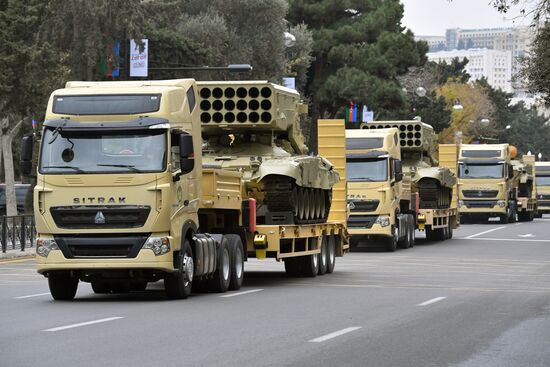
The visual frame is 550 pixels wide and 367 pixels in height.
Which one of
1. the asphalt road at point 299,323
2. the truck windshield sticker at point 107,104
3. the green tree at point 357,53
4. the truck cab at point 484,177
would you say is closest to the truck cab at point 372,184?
the asphalt road at point 299,323

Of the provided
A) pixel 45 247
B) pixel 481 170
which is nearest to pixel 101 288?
pixel 45 247

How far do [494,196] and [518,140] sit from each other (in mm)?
115980

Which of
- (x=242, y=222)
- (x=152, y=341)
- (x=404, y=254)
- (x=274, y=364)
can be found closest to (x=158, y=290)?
(x=242, y=222)

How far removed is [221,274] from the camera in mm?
23031

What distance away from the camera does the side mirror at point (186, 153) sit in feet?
67.8

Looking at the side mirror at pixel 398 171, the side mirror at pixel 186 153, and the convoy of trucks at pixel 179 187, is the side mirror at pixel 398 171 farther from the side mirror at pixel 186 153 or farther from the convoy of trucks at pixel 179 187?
the side mirror at pixel 186 153

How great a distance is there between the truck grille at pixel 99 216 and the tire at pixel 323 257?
875 centimetres

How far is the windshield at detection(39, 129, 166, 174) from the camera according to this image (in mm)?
20812

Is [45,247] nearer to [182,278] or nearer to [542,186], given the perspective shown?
[182,278]

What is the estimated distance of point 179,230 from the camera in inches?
834

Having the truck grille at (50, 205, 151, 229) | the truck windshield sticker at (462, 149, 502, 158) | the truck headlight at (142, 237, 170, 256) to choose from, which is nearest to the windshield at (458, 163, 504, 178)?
the truck windshield sticker at (462, 149, 502, 158)

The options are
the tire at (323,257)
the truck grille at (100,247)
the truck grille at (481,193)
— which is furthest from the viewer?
the truck grille at (481,193)

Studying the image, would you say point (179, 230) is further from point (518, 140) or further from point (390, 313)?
point (518, 140)

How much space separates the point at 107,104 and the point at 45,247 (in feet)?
7.69
